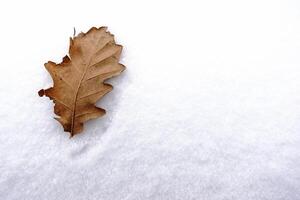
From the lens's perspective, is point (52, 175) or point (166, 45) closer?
point (52, 175)

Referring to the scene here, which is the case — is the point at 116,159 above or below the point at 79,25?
below

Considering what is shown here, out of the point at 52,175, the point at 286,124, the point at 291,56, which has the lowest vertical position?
the point at 52,175

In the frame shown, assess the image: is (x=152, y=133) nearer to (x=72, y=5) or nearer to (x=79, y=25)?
(x=79, y=25)

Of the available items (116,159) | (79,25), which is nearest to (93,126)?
(116,159)
